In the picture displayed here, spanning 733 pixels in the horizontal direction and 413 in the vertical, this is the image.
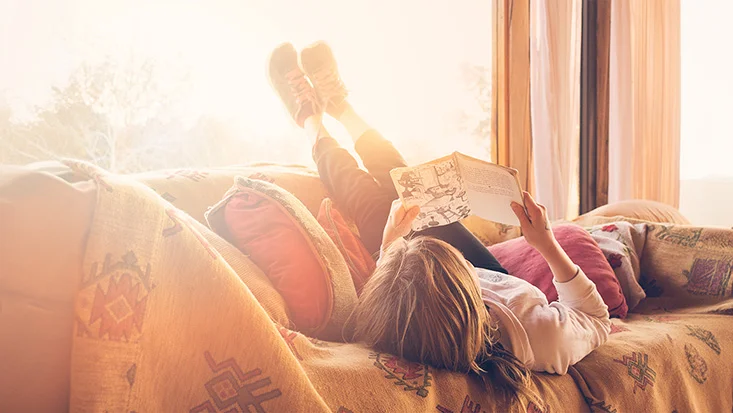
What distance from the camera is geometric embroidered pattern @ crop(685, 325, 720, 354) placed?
161 cm

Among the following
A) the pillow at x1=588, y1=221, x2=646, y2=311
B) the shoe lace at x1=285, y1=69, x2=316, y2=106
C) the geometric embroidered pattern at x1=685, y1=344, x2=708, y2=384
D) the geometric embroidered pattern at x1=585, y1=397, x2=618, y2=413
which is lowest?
the geometric embroidered pattern at x1=685, y1=344, x2=708, y2=384

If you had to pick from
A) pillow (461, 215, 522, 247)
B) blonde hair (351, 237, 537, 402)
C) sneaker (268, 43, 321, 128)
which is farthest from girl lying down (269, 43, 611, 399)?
sneaker (268, 43, 321, 128)

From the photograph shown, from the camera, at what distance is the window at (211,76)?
2012 millimetres

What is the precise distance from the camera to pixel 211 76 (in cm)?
243

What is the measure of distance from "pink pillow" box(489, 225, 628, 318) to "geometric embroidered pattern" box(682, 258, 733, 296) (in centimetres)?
29

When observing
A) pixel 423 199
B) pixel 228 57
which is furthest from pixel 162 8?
pixel 423 199

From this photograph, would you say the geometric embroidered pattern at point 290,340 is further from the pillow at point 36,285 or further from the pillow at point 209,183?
the pillow at point 209,183

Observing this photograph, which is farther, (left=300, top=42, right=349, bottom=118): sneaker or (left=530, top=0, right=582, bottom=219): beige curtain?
(left=530, top=0, right=582, bottom=219): beige curtain

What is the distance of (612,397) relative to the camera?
1.27m

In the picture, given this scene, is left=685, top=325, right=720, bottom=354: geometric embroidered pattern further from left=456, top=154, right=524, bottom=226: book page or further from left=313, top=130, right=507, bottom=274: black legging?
left=456, top=154, right=524, bottom=226: book page

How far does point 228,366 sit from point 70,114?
1576mm

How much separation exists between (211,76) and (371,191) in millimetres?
954

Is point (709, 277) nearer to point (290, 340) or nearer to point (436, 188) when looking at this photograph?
point (436, 188)

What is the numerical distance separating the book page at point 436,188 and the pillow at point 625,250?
2.78ft
